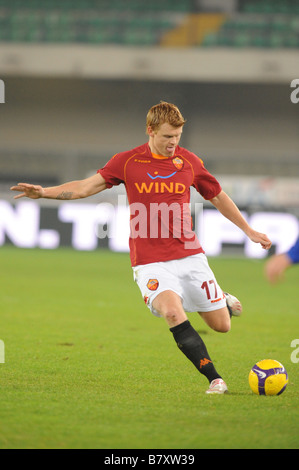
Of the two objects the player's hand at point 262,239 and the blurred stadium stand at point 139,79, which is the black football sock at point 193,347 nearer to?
→ the player's hand at point 262,239

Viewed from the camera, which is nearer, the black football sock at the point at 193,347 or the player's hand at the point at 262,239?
the black football sock at the point at 193,347

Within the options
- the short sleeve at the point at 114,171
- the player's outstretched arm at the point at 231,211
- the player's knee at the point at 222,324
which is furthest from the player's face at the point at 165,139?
the player's knee at the point at 222,324

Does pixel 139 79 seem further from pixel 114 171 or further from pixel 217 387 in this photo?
pixel 217 387

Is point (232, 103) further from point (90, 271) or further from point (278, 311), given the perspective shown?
point (278, 311)

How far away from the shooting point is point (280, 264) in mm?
4602

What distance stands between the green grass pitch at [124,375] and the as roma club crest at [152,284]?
0.79 meters

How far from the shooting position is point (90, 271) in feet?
53.1

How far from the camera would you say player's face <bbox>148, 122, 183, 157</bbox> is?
18.7ft

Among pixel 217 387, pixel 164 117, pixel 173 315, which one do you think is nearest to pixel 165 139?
pixel 164 117

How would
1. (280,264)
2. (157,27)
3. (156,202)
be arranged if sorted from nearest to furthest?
(280,264)
(156,202)
(157,27)

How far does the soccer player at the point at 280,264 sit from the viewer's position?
456cm

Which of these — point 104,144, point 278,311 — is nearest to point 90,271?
point 278,311

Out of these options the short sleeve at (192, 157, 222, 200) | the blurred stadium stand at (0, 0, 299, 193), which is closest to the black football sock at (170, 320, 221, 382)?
the short sleeve at (192, 157, 222, 200)

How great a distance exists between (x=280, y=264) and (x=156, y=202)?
1.56 m
